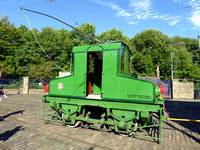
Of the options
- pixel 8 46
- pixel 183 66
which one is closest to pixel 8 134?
pixel 8 46

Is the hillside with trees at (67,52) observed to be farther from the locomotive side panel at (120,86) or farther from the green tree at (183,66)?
the locomotive side panel at (120,86)

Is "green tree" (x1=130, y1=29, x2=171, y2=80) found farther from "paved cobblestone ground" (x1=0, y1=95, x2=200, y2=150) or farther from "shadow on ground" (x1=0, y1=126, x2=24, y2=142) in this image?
"shadow on ground" (x1=0, y1=126, x2=24, y2=142)

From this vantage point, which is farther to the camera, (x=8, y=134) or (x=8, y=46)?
(x=8, y=46)

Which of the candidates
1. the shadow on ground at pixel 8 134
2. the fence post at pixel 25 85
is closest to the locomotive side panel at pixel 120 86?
the shadow on ground at pixel 8 134

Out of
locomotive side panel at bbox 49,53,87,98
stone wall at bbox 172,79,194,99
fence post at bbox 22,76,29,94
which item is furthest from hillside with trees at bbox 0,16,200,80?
locomotive side panel at bbox 49,53,87,98

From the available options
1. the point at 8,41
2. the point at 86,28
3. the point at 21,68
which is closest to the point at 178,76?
the point at 86,28

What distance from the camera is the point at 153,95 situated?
192 inches

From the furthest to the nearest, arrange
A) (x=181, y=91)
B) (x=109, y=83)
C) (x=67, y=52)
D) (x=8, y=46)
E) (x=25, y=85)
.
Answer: (x=67, y=52)
(x=8, y=46)
(x=25, y=85)
(x=181, y=91)
(x=109, y=83)

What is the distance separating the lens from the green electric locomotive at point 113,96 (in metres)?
5.04

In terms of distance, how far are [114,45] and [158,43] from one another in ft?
118

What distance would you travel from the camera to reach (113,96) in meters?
5.41

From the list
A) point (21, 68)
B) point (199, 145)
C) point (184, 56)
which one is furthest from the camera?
point (184, 56)

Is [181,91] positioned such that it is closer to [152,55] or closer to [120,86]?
[152,55]

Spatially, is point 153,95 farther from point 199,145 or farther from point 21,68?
point 21,68
